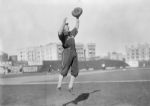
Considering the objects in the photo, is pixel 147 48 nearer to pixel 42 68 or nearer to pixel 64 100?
pixel 42 68

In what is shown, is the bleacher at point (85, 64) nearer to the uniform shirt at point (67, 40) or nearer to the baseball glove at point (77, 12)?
the baseball glove at point (77, 12)

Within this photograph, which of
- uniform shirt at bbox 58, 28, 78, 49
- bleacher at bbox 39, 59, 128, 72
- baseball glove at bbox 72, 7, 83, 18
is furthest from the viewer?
bleacher at bbox 39, 59, 128, 72

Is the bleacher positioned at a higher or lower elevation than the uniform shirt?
lower

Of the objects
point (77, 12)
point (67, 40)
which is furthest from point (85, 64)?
point (67, 40)

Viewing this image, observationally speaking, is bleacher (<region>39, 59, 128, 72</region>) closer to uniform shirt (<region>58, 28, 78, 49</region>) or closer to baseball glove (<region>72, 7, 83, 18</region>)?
baseball glove (<region>72, 7, 83, 18</region>)

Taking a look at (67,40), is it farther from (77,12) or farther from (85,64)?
(85,64)

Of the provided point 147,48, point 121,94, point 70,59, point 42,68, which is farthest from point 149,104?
point 147,48

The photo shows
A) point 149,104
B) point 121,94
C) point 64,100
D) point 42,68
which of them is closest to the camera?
point 149,104

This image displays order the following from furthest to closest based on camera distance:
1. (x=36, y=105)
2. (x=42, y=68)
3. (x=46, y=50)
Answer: (x=46, y=50) < (x=42, y=68) < (x=36, y=105)

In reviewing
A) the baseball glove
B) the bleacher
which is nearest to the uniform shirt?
the baseball glove

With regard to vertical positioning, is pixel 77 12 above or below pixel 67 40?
above

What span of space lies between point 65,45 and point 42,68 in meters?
45.8

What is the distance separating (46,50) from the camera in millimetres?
102125

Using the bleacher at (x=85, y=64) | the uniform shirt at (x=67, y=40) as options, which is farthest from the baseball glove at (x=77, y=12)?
the bleacher at (x=85, y=64)
